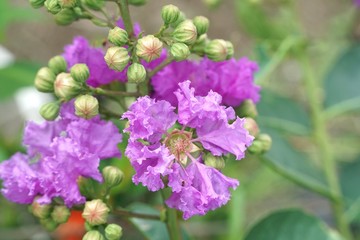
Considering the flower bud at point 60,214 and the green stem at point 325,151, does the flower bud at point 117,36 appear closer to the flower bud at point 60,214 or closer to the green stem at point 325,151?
the flower bud at point 60,214

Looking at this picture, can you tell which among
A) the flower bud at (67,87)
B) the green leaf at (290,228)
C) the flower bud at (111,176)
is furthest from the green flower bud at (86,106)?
the green leaf at (290,228)

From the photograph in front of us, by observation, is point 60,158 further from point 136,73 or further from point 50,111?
point 136,73

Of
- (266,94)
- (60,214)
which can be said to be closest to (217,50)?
(60,214)

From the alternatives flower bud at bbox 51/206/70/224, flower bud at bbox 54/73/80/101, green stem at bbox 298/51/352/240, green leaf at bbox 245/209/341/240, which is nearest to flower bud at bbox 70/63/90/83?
flower bud at bbox 54/73/80/101

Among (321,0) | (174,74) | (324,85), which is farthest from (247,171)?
(174,74)

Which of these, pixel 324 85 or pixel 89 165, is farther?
pixel 324 85

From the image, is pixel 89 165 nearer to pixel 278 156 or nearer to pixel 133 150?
pixel 133 150
